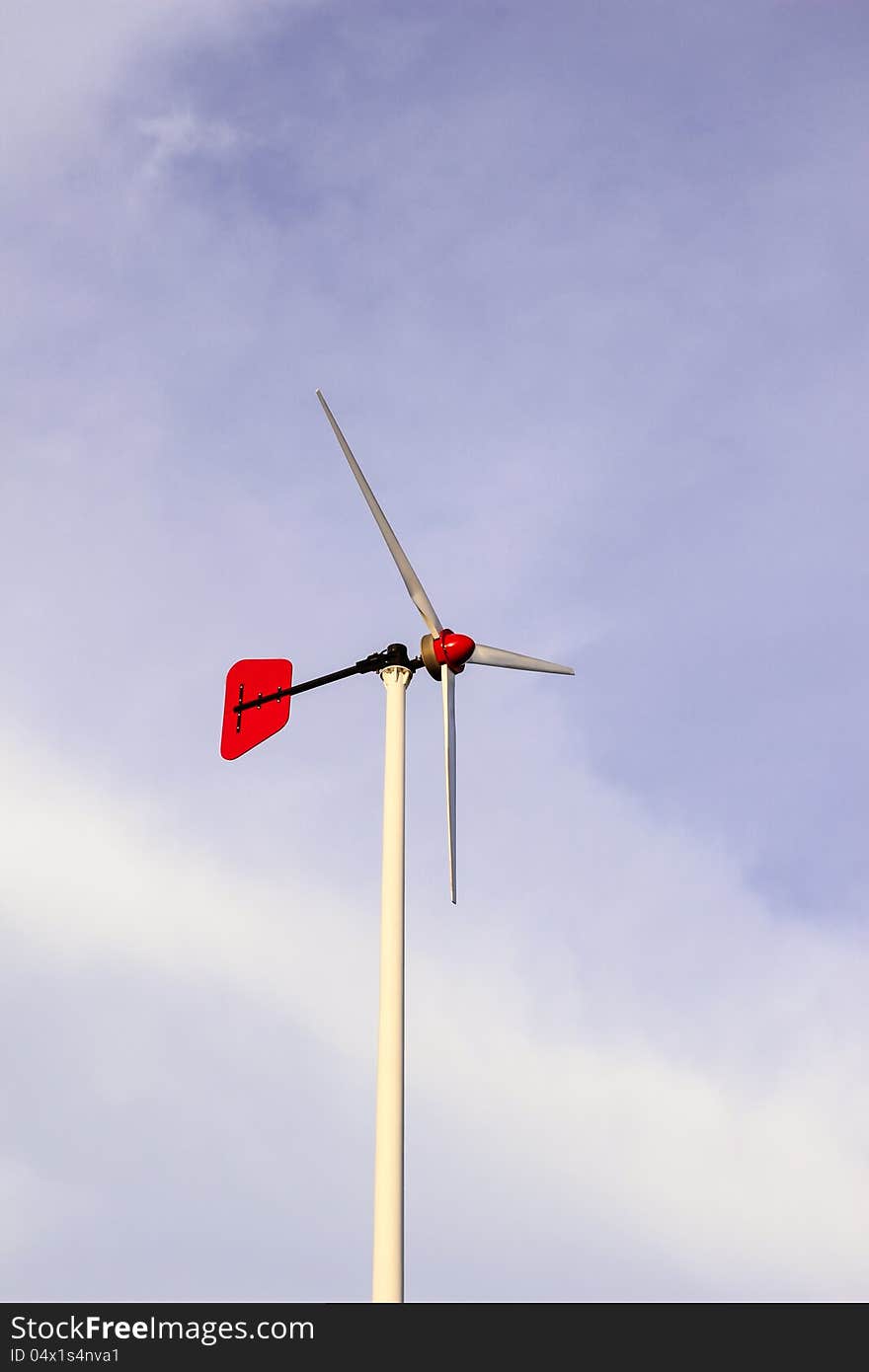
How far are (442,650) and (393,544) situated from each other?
3.52 m

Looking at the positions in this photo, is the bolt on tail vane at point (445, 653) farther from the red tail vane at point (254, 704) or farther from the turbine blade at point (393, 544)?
the red tail vane at point (254, 704)

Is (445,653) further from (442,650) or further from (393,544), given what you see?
(393,544)

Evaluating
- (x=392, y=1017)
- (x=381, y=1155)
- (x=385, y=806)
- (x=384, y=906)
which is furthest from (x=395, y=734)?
(x=381, y=1155)

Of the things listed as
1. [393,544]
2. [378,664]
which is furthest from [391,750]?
[393,544]

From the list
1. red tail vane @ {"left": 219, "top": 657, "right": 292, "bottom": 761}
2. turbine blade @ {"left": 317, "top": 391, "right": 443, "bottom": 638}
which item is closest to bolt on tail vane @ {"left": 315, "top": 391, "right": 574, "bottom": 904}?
turbine blade @ {"left": 317, "top": 391, "right": 443, "bottom": 638}

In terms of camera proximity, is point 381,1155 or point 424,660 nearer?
point 381,1155

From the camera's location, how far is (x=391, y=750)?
24.6 metres

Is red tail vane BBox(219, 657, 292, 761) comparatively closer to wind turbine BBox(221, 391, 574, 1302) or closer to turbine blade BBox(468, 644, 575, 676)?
wind turbine BBox(221, 391, 574, 1302)

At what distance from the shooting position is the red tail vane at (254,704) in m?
29.4
